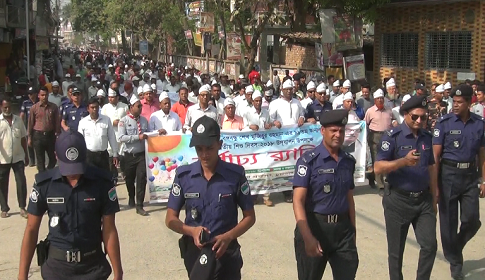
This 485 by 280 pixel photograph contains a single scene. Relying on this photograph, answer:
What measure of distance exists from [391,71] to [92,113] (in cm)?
1290

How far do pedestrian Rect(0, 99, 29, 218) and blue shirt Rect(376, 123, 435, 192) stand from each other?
5.60 m

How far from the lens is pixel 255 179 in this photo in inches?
388

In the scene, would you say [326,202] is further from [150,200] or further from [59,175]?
[150,200]

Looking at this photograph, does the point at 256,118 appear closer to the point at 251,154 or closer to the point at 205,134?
the point at 251,154

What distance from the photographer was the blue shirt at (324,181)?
15.3ft

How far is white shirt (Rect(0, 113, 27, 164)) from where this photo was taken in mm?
8780

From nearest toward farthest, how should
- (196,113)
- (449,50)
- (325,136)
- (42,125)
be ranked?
(325,136)
(196,113)
(42,125)
(449,50)

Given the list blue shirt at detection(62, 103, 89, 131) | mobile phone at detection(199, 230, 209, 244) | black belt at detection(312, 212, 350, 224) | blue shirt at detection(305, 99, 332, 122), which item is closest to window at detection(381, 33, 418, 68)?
blue shirt at detection(305, 99, 332, 122)

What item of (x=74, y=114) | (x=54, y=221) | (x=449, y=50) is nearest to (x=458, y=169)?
(x=54, y=221)

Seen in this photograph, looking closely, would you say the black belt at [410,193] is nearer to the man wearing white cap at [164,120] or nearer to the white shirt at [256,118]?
the white shirt at [256,118]

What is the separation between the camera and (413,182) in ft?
18.1

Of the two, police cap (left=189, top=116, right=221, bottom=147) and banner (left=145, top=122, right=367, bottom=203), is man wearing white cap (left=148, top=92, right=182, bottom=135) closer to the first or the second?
banner (left=145, top=122, right=367, bottom=203)

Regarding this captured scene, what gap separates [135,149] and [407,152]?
4962 millimetres

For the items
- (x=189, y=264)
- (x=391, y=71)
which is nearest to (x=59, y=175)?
(x=189, y=264)
